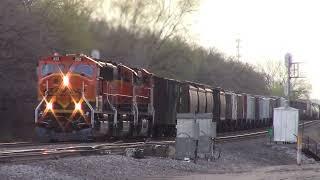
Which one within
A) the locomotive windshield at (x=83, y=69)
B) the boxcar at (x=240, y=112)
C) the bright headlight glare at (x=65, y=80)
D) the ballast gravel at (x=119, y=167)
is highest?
the locomotive windshield at (x=83, y=69)

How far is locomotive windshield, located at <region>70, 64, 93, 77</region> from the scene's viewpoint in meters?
24.5

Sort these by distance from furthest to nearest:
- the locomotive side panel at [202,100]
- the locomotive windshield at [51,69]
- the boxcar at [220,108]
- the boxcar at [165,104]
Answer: the boxcar at [220,108] → the locomotive side panel at [202,100] → the boxcar at [165,104] → the locomotive windshield at [51,69]

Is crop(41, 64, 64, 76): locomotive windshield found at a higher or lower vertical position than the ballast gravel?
higher

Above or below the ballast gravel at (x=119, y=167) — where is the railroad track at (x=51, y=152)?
above

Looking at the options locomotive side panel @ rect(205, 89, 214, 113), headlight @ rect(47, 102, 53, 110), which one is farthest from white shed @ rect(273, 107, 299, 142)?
headlight @ rect(47, 102, 53, 110)

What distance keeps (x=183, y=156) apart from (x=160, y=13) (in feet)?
126

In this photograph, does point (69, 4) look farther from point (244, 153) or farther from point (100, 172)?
point (100, 172)

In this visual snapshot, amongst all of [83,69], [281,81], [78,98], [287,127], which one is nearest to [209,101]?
[287,127]

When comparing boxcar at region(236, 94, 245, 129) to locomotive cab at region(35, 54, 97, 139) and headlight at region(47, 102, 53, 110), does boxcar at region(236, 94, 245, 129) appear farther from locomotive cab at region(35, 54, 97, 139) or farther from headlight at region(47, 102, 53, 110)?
headlight at region(47, 102, 53, 110)

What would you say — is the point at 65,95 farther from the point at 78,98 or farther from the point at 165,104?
the point at 165,104

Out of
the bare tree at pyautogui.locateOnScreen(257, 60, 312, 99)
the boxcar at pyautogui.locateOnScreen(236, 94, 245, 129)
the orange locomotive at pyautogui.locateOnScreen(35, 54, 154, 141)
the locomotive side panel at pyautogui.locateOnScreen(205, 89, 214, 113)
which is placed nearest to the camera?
the orange locomotive at pyautogui.locateOnScreen(35, 54, 154, 141)

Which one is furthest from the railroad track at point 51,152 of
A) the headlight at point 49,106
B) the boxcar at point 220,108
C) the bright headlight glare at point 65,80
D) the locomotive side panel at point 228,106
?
the locomotive side panel at point 228,106

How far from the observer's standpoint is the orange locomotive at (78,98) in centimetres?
2388

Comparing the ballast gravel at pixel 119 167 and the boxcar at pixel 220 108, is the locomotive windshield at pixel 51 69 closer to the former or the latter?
the ballast gravel at pixel 119 167
